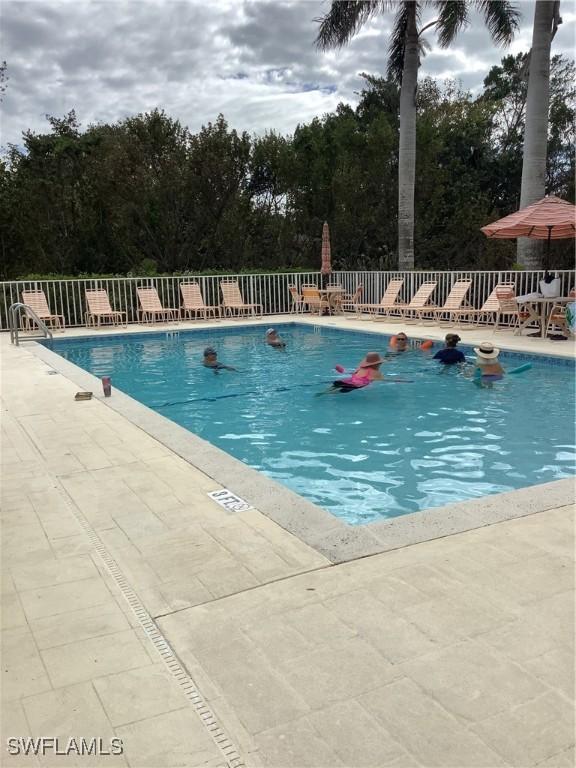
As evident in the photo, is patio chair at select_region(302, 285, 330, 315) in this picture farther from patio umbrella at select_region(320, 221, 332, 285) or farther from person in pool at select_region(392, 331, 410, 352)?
person in pool at select_region(392, 331, 410, 352)

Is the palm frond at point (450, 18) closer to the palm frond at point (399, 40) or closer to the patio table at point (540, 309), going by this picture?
the palm frond at point (399, 40)

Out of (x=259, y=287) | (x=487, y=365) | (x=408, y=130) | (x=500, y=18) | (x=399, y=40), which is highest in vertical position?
(x=399, y=40)

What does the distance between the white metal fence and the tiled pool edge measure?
362 inches

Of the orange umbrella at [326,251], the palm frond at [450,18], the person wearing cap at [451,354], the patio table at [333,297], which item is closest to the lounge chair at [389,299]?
the patio table at [333,297]

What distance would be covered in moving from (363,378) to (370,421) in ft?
4.19

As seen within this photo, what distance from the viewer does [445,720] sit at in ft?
6.16

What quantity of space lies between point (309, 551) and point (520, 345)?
8.21m

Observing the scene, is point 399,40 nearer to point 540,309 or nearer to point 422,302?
point 422,302

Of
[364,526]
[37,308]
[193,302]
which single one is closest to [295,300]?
[193,302]

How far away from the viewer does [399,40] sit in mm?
18016

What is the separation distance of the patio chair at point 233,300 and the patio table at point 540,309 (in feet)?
22.9

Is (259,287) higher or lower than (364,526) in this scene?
higher

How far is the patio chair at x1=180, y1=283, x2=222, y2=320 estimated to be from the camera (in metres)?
15.8

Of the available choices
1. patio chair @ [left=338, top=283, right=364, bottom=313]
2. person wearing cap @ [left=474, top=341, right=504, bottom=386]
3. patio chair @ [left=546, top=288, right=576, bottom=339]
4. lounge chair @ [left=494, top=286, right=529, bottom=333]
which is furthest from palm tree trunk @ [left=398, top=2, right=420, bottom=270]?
person wearing cap @ [left=474, top=341, right=504, bottom=386]
